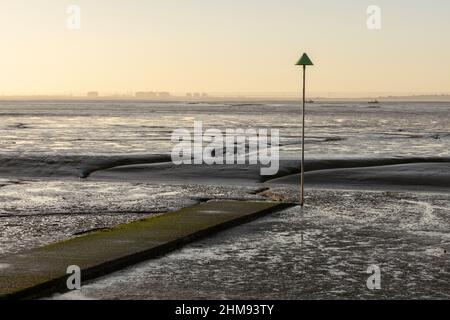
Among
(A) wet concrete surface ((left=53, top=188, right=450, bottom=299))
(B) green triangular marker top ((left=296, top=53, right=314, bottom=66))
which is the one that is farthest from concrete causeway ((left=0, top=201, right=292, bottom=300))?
(B) green triangular marker top ((left=296, top=53, right=314, bottom=66))

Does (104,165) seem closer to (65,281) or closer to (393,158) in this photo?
(393,158)

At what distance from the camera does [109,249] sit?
10305 millimetres

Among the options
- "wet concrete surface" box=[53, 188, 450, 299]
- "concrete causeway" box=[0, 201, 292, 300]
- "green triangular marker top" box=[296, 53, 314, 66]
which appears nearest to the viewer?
"wet concrete surface" box=[53, 188, 450, 299]

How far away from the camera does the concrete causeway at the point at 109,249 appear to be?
8367 mm

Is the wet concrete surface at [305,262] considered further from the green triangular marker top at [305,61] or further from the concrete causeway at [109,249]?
the green triangular marker top at [305,61]

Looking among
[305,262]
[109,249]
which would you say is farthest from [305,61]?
[109,249]

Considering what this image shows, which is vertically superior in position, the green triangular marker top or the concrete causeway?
the green triangular marker top

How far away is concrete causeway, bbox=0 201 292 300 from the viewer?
837 cm

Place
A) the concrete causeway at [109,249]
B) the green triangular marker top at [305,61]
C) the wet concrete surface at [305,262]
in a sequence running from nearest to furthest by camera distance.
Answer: the wet concrete surface at [305,262] → the concrete causeway at [109,249] → the green triangular marker top at [305,61]

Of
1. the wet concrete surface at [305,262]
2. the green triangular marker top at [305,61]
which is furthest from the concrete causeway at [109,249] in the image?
the green triangular marker top at [305,61]

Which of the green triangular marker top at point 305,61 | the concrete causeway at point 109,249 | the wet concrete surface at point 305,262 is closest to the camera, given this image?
the wet concrete surface at point 305,262

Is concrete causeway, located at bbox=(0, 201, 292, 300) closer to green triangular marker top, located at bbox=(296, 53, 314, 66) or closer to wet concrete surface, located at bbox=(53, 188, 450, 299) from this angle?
wet concrete surface, located at bbox=(53, 188, 450, 299)

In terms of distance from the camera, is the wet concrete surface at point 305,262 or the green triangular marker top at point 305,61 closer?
the wet concrete surface at point 305,262

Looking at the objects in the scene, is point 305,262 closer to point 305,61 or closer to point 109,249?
point 109,249
